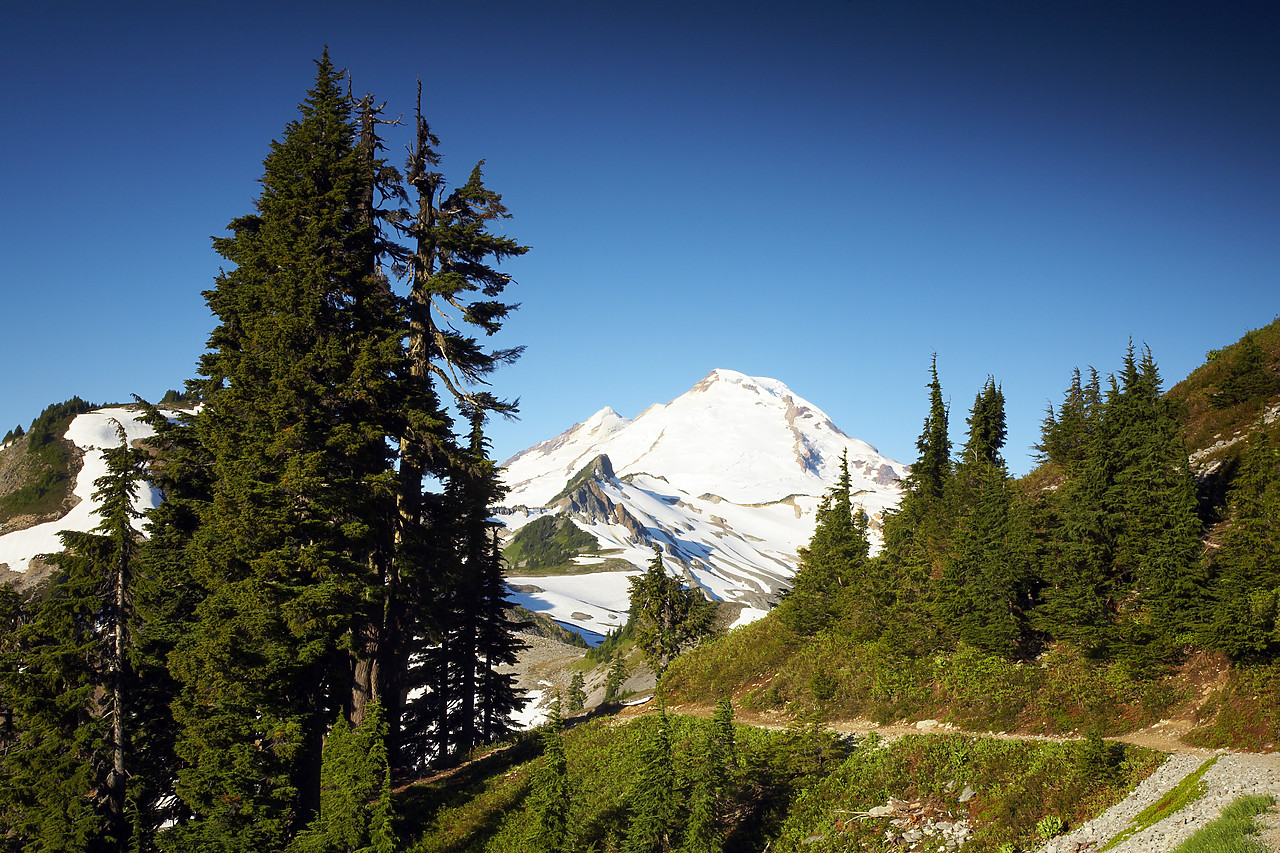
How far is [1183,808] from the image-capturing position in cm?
1075

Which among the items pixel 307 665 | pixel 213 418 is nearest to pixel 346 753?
pixel 307 665

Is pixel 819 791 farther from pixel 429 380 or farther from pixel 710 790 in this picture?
pixel 429 380

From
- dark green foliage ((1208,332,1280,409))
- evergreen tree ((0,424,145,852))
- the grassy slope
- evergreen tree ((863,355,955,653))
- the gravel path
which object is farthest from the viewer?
dark green foliage ((1208,332,1280,409))

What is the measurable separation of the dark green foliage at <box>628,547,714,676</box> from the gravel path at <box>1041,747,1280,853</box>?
24.8 m

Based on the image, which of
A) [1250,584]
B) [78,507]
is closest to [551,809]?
[1250,584]

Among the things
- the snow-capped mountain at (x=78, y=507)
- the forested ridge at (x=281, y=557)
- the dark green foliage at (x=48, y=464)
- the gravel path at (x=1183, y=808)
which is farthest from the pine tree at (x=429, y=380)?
the dark green foliage at (x=48, y=464)

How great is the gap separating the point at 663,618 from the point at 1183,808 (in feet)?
88.9

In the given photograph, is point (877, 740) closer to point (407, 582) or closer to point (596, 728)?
point (596, 728)

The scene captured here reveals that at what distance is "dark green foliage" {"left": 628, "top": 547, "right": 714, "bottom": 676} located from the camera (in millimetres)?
36219

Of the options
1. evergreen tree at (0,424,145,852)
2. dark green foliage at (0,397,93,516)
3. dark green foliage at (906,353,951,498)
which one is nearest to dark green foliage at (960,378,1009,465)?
dark green foliage at (906,353,951,498)

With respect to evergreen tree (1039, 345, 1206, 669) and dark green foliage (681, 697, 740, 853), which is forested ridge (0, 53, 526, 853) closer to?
dark green foliage (681, 697, 740, 853)

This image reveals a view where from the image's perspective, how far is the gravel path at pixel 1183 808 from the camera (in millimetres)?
10078

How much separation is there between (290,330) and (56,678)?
8.76 meters

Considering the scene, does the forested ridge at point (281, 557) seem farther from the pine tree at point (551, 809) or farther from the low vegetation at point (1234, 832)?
the low vegetation at point (1234, 832)
